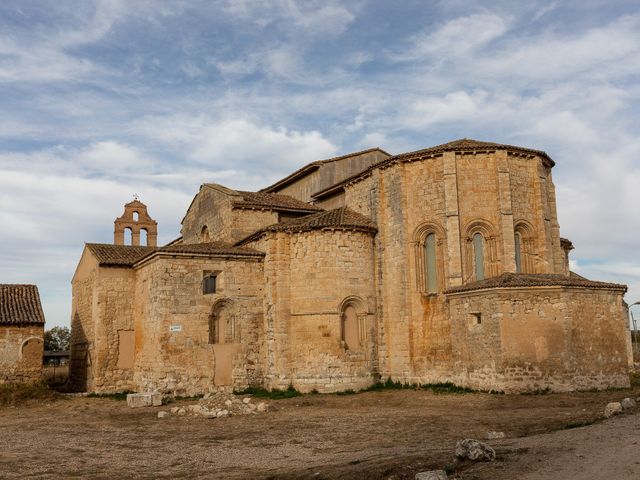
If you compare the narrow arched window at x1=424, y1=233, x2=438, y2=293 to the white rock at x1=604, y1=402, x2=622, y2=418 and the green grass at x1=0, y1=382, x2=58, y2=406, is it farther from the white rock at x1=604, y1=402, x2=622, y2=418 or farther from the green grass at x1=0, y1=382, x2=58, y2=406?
the green grass at x1=0, y1=382, x2=58, y2=406

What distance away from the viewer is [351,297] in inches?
854

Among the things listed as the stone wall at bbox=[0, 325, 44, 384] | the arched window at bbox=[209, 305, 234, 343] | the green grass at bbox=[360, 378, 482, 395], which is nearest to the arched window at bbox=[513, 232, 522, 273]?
the green grass at bbox=[360, 378, 482, 395]

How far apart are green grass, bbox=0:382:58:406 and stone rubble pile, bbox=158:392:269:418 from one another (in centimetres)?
588

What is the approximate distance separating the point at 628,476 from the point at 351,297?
15.0 meters

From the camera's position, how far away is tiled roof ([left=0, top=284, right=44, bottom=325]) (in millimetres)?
21469

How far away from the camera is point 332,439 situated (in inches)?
479

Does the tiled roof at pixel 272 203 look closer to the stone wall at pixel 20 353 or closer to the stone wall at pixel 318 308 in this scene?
the stone wall at pixel 318 308

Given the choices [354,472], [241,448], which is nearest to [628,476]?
[354,472]

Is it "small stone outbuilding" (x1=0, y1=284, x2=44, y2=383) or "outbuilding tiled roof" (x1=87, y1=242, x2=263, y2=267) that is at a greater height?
"outbuilding tiled roof" (x1=87, y1=242, x2=263, y2=267)

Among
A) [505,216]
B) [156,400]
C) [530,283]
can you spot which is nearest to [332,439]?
[156,400]

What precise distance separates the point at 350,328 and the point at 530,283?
659 centimetres

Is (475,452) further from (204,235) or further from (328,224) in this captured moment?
(204,235)

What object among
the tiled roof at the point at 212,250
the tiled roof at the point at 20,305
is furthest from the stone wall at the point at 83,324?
the tiled roof at the point at 212,250

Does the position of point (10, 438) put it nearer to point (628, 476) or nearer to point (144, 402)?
point (144, 402)
